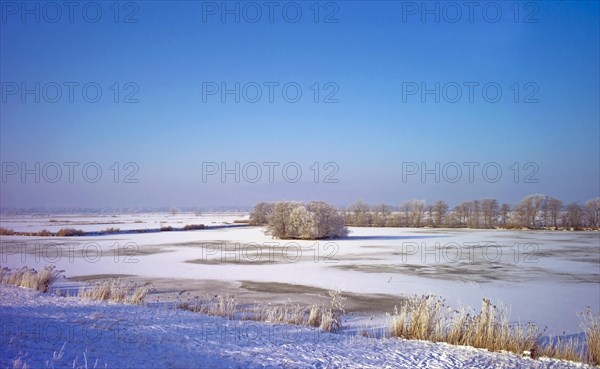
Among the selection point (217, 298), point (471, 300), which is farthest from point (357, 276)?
point (217, 298)

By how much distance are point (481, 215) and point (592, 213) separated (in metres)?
12.9

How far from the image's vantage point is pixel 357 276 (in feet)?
53.4

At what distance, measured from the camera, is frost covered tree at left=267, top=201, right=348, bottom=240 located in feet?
124

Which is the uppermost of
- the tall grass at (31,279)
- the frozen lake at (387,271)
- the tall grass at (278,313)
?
the tall grass at (31,279)

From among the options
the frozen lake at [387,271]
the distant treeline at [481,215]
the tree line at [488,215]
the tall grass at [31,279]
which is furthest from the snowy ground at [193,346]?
the tree line at [488,215]

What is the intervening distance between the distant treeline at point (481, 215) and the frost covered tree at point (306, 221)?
1692cm

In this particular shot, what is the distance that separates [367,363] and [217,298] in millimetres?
5958

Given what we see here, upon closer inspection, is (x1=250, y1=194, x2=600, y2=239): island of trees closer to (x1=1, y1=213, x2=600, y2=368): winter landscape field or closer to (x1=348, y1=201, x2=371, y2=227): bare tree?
(x1=348, y1=201, x2=371, y2=227): bare tree

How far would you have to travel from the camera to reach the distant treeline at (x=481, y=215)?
58.5 m

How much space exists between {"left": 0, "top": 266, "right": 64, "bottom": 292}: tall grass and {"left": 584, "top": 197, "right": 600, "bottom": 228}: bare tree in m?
60.1

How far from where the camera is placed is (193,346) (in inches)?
281

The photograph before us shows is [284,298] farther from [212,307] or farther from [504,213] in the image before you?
[504,213]

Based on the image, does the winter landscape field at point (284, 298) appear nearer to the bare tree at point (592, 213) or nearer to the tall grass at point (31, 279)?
the tall grass at point (31, 279)
